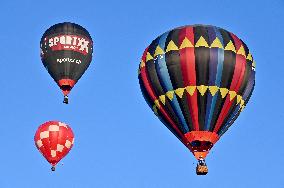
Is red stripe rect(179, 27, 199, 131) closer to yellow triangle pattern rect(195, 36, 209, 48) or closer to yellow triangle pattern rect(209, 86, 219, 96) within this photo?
yellow triangle pattern rect(195, 36, 209, 48)

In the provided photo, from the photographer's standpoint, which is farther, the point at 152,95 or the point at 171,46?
the point at 152,95

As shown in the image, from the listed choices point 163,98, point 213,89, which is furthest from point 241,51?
point 163,98

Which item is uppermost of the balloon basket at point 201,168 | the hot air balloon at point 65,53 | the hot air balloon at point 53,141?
the hot air balloon at point 65,53

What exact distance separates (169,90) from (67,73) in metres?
8.83

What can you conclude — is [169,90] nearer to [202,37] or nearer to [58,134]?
[202,37]

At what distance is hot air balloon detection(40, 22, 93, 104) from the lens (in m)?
38.1

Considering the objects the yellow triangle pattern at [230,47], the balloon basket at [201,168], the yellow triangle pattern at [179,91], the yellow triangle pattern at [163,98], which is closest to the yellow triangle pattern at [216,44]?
the yellow triangle pattern at [230,47]

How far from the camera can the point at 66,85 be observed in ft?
125

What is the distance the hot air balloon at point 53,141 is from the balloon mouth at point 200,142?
10.6m

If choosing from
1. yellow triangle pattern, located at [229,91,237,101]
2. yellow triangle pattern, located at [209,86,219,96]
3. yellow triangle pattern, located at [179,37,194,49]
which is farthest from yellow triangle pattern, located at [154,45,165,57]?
yellow triangle pattern, located at [229,91,237,101]

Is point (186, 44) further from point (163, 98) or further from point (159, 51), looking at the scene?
point (163, 98)

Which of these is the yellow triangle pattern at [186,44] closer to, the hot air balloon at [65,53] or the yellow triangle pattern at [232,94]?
the yellow triangle pattern at [232,94]

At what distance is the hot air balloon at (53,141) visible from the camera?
39.1 metres

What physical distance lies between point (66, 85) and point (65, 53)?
5.07 ft
